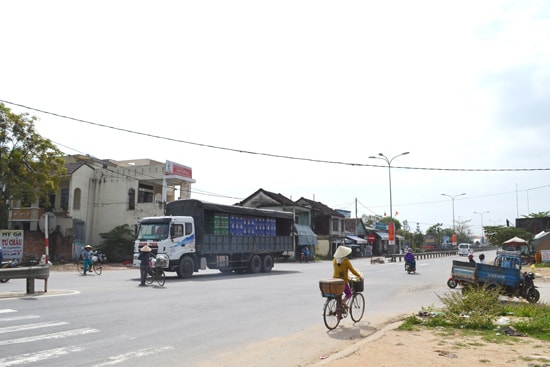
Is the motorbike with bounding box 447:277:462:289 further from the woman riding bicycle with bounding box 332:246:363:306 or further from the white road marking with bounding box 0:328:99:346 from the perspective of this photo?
the white road marking with bounding box 0:328:99:346

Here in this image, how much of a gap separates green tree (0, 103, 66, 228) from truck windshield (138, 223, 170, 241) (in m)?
12.6

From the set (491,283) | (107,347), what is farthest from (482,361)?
(491,283)

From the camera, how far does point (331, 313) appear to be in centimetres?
893

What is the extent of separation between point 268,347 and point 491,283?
34.8 ft

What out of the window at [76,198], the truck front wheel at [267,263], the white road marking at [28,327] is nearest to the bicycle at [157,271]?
the white road marking at [28,327]

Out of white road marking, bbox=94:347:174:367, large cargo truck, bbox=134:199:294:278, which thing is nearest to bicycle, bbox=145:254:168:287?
large cargo truck, bbox=134:199:294:278

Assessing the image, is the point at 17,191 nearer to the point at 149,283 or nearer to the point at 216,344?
the point at 149,283

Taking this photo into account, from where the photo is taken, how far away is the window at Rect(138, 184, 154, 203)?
41.1 m

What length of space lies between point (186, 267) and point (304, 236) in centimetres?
3120

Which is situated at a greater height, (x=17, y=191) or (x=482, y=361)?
(x=17, y=191)

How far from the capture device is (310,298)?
14.1 meters

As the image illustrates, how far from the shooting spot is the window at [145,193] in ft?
135

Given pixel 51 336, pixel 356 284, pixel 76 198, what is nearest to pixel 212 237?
pixel 356 284

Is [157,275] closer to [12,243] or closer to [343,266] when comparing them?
[343,266]
